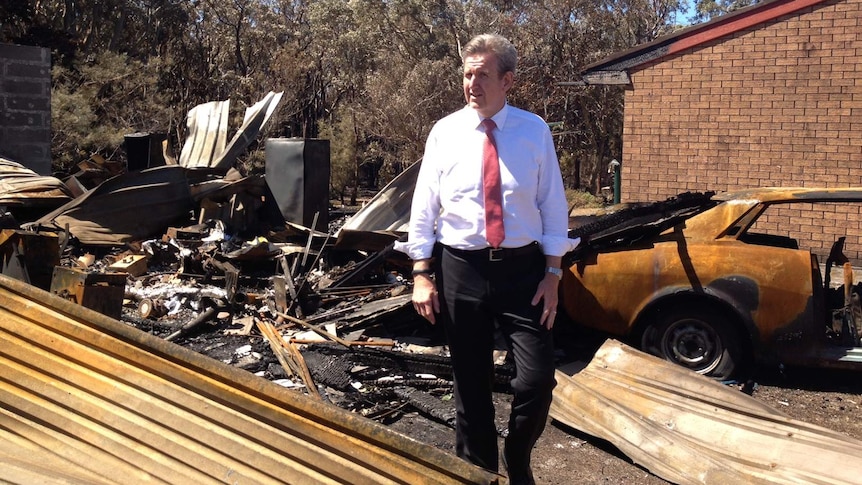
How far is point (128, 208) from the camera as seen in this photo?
35.2 feet

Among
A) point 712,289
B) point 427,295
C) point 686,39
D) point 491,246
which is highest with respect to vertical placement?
point 686,39

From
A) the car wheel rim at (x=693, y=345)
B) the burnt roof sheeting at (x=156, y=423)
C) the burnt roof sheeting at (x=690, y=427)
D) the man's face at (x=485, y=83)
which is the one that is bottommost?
the burnt roof sheeting at (x=690, y=427)

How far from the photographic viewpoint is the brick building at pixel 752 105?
1157 centimetres

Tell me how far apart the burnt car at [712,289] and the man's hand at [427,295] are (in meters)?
3.11

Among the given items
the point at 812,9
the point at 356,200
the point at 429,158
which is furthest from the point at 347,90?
the point at 429,158

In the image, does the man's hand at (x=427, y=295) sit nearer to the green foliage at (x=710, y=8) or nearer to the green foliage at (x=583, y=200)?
the green foliage at (x=583, y=200)

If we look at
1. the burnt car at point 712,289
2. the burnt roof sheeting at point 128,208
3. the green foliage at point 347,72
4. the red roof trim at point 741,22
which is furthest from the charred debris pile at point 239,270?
the green foliage at point 347,72

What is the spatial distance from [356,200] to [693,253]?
1670 cm

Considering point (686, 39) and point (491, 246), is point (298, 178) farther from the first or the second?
point (491, 246)

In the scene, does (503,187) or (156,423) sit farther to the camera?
(503,187)

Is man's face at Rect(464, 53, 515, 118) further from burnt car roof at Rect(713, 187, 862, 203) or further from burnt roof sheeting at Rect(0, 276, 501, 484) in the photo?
burnt car roof at Rect(713, 187, 862, 203)

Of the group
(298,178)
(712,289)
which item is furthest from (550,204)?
(298,178)

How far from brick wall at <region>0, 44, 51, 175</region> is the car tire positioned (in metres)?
10.1

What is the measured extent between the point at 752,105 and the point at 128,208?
863 centimetres
